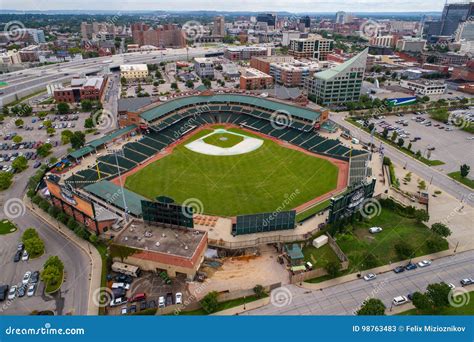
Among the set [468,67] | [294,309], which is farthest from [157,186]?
[468,67]

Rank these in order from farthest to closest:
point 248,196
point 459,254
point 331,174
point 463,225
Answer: point 331,174 < point 248,196 < point 463,225 < point 459,254

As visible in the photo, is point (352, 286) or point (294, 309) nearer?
point (294, 309)

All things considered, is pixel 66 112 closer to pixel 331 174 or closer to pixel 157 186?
→ pixel 157 186

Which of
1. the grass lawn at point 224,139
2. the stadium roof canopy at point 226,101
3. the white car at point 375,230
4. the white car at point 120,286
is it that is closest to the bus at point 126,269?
the white car at point 120,286

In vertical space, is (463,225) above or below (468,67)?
below

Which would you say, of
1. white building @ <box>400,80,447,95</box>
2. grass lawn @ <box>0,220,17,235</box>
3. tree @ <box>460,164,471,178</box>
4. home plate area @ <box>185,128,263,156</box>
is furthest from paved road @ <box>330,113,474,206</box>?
grass lawn @ <box>0,220,17,235</box>
